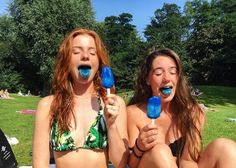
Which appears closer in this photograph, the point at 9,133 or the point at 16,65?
the point at 9,133

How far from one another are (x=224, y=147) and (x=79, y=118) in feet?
4.33

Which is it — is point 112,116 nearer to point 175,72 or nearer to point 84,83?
point 84,83

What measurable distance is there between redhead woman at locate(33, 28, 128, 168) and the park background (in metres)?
18.4

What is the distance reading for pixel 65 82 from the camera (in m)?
3.55

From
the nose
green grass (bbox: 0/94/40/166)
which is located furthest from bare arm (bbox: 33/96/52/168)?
green grass (bbox: 0/94/40/166)

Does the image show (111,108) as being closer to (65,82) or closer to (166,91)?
(65,82)

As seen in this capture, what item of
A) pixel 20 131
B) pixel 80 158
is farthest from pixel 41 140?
pixel 20 131

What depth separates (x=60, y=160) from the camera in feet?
11.1

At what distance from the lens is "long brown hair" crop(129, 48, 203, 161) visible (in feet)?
12.3

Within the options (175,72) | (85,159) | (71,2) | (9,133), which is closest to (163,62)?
(175,72)

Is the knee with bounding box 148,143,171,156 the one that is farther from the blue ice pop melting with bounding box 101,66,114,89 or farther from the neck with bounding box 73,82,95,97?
the neck with bounding box 73,82,95,97

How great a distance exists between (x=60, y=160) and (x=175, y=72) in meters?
1.44

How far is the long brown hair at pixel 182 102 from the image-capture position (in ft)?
12.3

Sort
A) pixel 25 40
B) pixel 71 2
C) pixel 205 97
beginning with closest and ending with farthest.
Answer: pixel 205 97
pixel 71 2
pixel 25 40
